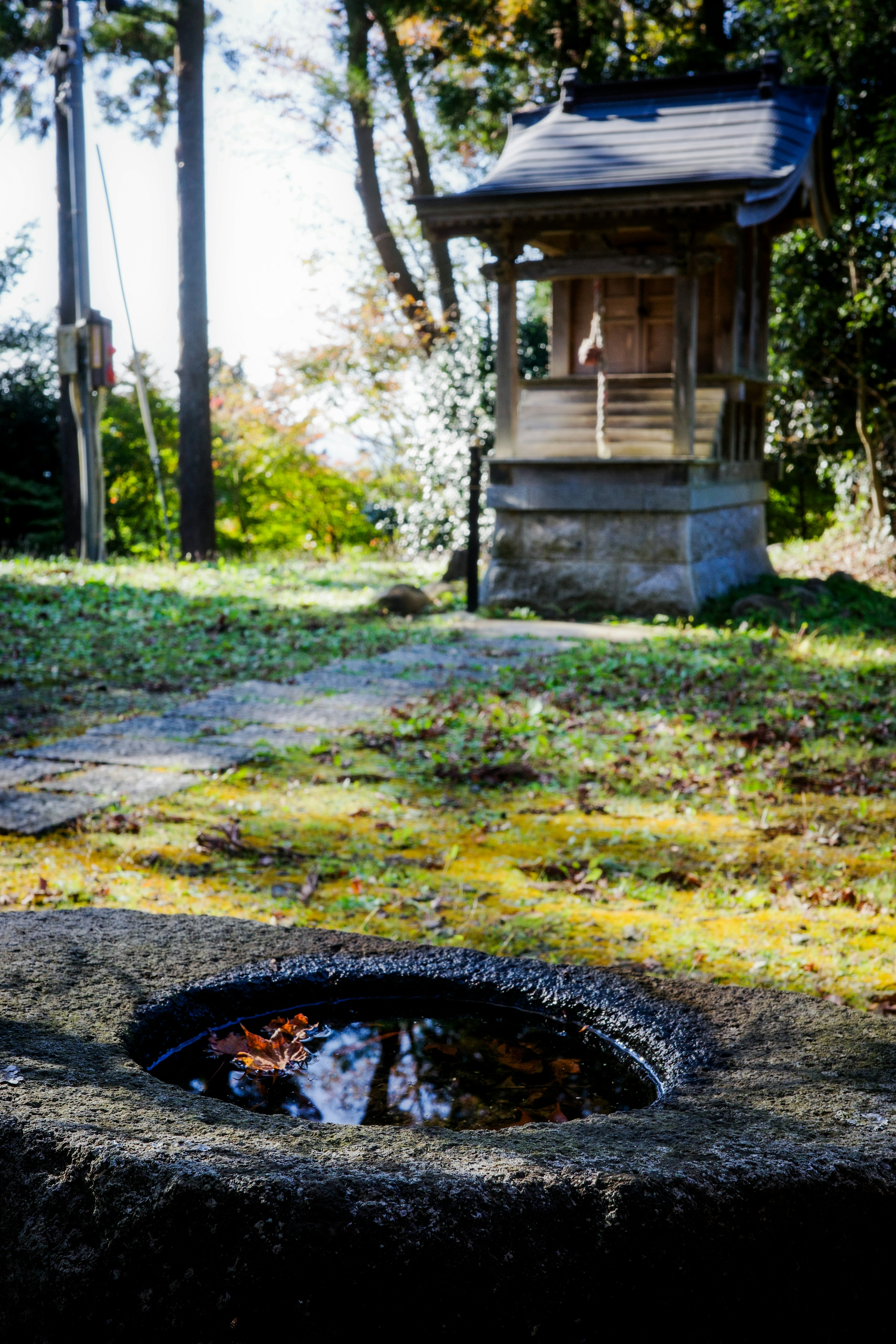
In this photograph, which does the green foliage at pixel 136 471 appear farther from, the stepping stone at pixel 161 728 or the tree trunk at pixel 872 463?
the stepping stone at pixel 161 728

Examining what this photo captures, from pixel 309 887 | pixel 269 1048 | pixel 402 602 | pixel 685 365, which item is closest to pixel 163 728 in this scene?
pixel 309 887

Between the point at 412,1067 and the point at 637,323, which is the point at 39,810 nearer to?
the point at 412,1067

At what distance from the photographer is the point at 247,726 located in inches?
245

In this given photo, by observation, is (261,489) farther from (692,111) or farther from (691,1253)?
(691,1253)

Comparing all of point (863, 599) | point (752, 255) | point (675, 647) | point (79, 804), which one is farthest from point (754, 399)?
point (79, 804)

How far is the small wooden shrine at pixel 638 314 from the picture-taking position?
10.1m

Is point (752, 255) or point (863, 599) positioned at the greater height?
Answer: point (752, 255)

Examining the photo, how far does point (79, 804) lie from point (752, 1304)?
377cm

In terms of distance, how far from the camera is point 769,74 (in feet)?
37.9

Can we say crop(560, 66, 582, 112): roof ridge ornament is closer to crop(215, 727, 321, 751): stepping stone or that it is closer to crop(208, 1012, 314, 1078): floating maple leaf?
crop(215, 727, 321, 751): stepping stone

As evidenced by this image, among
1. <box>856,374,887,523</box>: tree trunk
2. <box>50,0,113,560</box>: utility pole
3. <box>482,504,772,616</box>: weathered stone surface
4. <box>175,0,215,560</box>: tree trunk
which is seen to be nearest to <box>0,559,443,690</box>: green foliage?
<box>50,0,113,560</box>: utility pole

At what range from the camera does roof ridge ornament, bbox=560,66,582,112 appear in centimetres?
1227

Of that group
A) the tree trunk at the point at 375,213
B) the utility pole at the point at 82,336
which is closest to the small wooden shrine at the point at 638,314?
the utility pole at the point at 82,336

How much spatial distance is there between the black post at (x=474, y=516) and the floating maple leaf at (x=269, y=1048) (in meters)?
8.55
